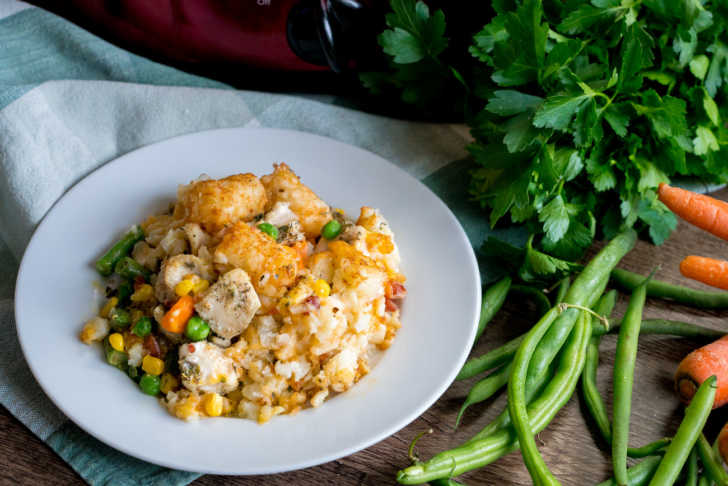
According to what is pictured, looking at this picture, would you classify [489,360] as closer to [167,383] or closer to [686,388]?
[686,388]

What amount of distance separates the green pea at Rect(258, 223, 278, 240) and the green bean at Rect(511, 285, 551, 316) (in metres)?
1.22

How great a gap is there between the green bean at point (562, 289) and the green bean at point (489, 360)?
0.30m

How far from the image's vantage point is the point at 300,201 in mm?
3072

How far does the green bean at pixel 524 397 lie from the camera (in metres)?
2.49

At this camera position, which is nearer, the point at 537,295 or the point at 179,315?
the point at 179,315

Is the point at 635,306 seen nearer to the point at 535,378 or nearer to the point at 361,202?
the point at 535,378

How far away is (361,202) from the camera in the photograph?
3.44 metres

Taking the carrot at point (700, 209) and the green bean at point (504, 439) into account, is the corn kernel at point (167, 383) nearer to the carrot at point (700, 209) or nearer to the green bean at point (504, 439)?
the green bean at point (504, 439)

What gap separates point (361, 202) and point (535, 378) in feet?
4.07

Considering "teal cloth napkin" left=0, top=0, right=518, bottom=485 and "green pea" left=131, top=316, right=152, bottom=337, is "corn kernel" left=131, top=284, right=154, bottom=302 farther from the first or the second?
"teal cloth napkin" left=0, top=0, right=518, bottom=485

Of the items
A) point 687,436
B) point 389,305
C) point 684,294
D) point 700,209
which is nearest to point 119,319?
point 389,305

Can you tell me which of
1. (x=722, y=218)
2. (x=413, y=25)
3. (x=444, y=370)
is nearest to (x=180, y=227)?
(x=444, y=370)

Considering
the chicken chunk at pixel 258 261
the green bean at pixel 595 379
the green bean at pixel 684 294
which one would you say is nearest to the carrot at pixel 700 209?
the green bean at pixel 684 294

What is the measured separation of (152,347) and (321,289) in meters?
0.74
